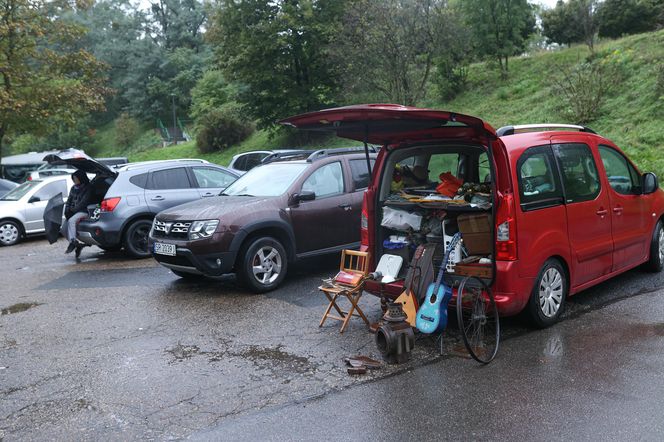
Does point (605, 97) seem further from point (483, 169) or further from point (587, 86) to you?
point (483, 169)

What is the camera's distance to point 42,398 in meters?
4.63

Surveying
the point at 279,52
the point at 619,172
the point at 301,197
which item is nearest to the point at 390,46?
the point at 279,52

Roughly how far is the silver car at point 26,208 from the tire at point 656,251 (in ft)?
40.5

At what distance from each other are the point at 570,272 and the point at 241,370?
3.20m

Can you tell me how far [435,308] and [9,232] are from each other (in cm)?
1196

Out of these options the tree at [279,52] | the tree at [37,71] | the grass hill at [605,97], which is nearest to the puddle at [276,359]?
the grass hill at [605,97]

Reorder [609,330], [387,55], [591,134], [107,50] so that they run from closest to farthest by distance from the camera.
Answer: [609,330] < [591,134] < [387,55] < [107,50]

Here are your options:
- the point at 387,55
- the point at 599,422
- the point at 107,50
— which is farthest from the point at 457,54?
the point at 107,50

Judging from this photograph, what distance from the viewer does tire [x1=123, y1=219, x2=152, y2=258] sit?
10.4 meters

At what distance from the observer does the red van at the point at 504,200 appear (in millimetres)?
5168

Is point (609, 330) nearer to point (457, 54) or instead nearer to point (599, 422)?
point (599, 422)

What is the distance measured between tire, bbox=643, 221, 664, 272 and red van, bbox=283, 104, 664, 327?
479 mm

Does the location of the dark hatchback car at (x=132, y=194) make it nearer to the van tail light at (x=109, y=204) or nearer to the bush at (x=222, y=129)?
the van tail light at (x=109, y=204)

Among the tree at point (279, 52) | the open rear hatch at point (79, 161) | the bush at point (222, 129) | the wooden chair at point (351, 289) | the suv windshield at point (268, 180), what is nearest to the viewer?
the wooden chair at point (351, 289)
